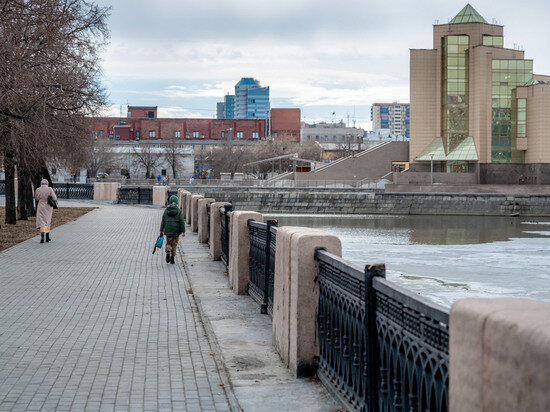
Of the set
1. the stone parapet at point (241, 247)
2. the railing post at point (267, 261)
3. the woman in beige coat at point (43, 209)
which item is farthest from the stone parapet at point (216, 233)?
the railing post at point (267, 261)

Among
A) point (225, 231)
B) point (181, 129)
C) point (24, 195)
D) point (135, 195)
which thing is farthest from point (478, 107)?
point (225, 231)

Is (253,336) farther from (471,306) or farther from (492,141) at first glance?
(492,141)

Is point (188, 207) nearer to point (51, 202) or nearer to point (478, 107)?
point (51, 202)

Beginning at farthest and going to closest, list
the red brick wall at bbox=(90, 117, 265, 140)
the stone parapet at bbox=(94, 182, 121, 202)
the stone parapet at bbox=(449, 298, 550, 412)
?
1. the red brick wall at bbox=(90, 117, 265, 140)
2. the stone parapet at bbox=(94, 182, 121, 202)
3. the stone parapet at bbox=(449, 298, 550, 412)

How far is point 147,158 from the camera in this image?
310ft

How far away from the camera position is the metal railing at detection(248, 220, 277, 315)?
887cm

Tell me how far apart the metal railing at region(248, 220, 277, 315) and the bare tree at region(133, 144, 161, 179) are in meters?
85.5

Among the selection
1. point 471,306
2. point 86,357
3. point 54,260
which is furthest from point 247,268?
point 471,306

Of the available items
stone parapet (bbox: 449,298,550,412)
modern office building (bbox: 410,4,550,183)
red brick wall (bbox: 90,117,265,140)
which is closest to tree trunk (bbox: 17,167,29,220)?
stone parapet (bbox: 449,298,550,412)

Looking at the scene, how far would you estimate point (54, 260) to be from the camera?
15555mm

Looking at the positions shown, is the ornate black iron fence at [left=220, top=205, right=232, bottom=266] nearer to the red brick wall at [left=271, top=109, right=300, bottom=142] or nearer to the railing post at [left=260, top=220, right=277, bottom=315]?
the railing post at [left=260, top=220, right=277, bottom=315]

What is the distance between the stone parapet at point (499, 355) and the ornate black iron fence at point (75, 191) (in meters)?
54.3

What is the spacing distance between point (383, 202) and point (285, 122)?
8088 centimetres

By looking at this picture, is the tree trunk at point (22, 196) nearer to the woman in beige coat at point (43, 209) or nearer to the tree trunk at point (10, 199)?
the tree trunk at point (10, 199)
